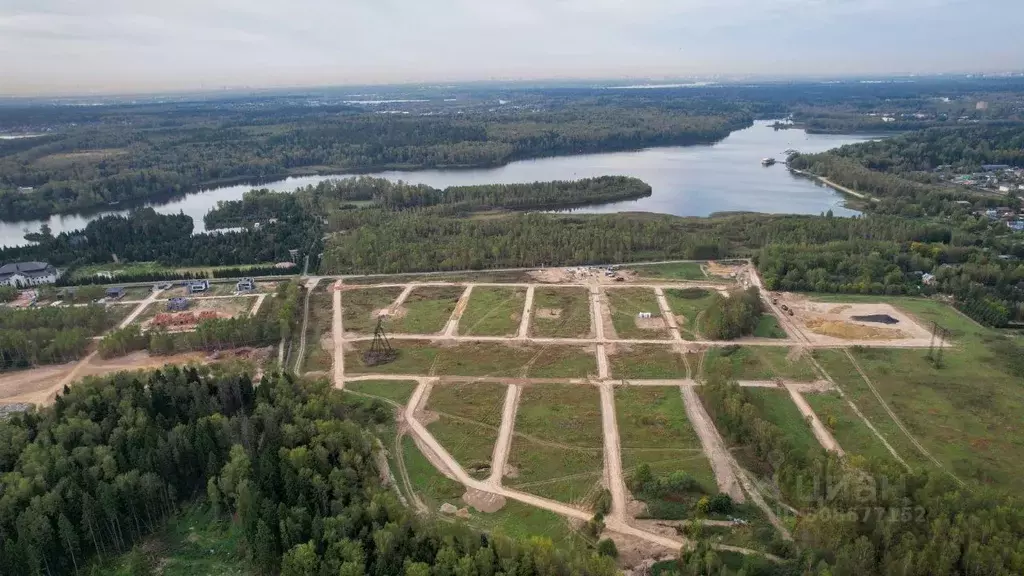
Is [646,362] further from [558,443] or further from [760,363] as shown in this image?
[558,443]

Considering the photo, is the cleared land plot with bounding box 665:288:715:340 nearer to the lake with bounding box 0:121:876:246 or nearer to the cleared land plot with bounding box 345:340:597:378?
the cleared land plot with bounding box 345:340:597:378

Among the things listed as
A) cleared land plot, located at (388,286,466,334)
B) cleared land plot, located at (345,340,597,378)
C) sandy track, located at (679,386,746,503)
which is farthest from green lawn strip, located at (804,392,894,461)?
cleared land plot, located at (388,286,466,334)

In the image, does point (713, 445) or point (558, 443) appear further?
point (558, 443)

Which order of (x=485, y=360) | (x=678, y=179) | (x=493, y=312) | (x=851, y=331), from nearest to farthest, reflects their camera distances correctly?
1. (x=485, y=360)
2. (x=851, y=331)
3. (x=493, y=312)
4. (x=678, y=179)

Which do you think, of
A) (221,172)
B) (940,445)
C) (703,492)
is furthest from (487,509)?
(221,172)

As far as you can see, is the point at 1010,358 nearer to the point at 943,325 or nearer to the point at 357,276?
the point at 943,325

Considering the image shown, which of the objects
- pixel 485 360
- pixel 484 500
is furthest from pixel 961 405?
pixel 485 360

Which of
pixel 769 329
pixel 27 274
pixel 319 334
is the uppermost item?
pixel 27 274
